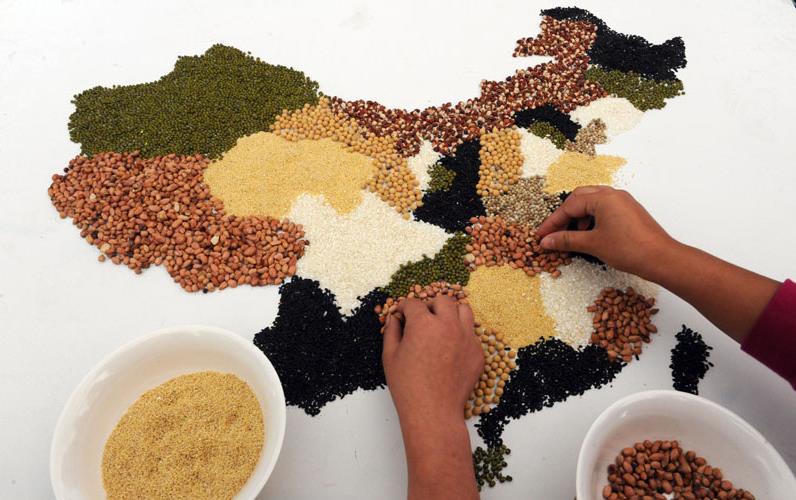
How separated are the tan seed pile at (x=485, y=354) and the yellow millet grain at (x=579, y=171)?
551 mm

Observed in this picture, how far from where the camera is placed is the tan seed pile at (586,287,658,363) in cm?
155

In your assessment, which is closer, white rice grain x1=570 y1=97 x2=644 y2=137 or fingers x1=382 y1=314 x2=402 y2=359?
fingers x1=382 y1=314 x2=402 y2=359

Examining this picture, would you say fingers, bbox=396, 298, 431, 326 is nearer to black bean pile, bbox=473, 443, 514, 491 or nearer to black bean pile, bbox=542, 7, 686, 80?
black bean pile, bbox=473, 443, 514, 491

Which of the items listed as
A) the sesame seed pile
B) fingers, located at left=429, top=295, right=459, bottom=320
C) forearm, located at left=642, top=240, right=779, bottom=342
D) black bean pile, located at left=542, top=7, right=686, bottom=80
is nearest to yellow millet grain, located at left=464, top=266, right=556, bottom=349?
the sesame seed pile

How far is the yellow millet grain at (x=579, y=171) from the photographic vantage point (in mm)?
1869

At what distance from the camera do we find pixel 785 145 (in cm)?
203

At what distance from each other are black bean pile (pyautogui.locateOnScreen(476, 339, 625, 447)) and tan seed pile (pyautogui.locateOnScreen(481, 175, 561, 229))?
0.42m

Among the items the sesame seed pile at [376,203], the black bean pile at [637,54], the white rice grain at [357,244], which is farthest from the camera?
the black bean pile at [637,54]

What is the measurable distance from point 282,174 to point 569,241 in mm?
981

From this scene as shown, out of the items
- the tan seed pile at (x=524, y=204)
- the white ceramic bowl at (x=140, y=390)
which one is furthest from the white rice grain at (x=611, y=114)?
the white ceramic bowl at (x=140, y=390)

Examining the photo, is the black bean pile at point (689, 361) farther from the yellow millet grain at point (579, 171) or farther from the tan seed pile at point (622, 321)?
the yellow millet grain at point (579, 171)

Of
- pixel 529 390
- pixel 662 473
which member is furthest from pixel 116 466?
pixel 662 473

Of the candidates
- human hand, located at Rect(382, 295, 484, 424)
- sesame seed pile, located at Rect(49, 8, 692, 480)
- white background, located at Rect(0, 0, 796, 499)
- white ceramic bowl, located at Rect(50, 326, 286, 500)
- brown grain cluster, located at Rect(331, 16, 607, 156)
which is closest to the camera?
white ceramic bowl, located at Rect(50, 326, 286, 500)

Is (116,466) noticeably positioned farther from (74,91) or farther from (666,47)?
(666,47)
